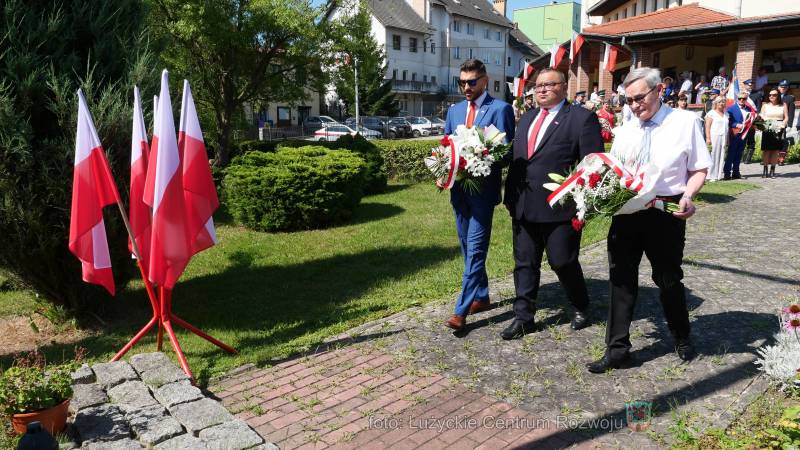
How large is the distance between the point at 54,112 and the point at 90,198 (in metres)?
1.08

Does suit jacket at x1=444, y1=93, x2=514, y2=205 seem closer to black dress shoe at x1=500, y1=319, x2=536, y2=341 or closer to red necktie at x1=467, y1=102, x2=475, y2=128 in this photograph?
red necktie at x1=467, y1=102, x2=475, y2=128

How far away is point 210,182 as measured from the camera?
5012 mm

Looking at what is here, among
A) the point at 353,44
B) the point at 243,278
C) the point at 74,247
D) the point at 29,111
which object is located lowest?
the point at 243,278

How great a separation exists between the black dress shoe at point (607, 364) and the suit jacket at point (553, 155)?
1.10 meters

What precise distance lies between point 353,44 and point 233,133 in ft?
17.7

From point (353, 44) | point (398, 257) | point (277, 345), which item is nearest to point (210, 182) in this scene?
point (277, 345)

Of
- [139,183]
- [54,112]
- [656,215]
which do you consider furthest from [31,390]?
[656,215]

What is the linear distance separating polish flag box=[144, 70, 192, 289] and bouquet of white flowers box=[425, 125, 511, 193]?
2.04m

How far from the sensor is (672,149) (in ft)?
12.6

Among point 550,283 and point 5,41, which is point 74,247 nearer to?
point 5,41

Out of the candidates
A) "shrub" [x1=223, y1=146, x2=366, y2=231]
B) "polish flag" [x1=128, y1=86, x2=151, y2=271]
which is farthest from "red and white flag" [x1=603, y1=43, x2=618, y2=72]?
"polish flag" [x1=128, y1=86, x2=151, y2=271]

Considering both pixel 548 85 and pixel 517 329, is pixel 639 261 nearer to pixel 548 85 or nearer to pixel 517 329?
pixel 517 329

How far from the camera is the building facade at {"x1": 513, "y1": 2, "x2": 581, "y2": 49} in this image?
2645 inches

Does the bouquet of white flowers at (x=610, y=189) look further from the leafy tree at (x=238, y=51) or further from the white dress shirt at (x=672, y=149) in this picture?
the leafy tree at (x=238, y=51)
